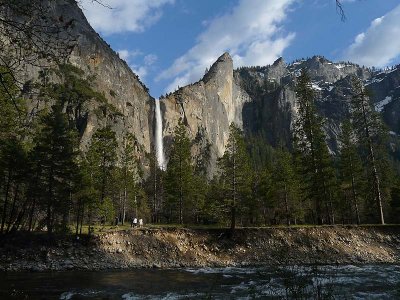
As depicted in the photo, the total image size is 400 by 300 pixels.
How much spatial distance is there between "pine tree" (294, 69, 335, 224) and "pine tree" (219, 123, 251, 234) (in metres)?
7.59

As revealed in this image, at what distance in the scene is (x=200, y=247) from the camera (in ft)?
102

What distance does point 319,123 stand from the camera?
135ft

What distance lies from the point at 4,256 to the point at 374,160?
104ft

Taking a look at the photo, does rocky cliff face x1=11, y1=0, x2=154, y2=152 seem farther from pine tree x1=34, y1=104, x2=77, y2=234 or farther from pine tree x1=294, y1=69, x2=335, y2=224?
pine tree x1=294, y1=69, x2=335, y2=224

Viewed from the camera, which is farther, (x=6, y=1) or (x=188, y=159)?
(x=188, y=159)

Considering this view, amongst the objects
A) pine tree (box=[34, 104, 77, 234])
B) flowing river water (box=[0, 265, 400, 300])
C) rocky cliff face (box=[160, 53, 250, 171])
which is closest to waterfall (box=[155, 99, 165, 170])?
rocky cliff face (box=[160, 53, 250, 171])

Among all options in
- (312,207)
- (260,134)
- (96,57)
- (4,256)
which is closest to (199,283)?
(4,256)

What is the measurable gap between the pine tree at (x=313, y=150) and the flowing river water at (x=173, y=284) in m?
16.8

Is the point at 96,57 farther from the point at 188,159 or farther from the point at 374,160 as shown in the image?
the point at 374,160

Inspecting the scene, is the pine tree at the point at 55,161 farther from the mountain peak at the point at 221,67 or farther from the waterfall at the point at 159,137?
the mountain peak at the point at 221,67

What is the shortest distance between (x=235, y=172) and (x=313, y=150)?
955 centimetres

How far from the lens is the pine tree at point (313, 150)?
3912 cm

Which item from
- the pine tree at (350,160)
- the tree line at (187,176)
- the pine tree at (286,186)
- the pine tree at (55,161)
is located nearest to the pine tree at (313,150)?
the tree line at (187,176)

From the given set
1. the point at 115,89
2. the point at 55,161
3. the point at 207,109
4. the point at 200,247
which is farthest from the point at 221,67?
the point at 200,247
